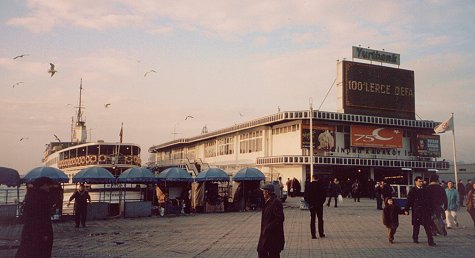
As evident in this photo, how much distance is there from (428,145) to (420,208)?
1582 inches

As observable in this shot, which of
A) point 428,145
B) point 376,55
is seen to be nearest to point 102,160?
point 376,55

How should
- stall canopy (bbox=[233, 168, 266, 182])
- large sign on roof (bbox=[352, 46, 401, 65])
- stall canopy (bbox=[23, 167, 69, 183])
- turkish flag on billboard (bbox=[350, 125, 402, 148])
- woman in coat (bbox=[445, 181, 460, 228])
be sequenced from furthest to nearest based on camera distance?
large sign on roof (bbox=[352, 46, 401, 65]) → turkish flag on billboard (bbox=[350, 125, 402, 148]) → stall canopy (bbox=[233, 168, 266, 182]) → stall canopy (bbox=[23, 167, 69, 183]) → woman in coat (bbox=[445, 181, 460, 228])

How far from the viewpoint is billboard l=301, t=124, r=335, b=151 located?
42.1 meters

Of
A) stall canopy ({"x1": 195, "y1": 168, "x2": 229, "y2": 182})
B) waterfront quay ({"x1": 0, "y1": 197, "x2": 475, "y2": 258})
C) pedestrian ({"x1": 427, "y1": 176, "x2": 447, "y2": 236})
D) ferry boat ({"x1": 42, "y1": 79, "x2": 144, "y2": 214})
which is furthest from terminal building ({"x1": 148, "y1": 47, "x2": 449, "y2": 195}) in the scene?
pedestrian ({"x1": 427, "y1": 176, "x2": 447, "y2": 236})

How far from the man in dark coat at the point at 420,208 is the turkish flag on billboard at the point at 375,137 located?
32.3m

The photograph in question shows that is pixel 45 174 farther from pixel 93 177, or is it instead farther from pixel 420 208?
pixel 420 208

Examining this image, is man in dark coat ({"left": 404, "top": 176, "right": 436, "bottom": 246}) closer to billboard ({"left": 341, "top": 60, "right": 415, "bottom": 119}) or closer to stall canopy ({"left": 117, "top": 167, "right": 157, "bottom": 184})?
stall canopy ({"left": 117, "top": 167, "right": 157, "bottom": 184})

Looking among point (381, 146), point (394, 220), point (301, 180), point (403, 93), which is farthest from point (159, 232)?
point (403, 93)

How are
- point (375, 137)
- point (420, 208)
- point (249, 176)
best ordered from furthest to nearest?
point (375, 137), point (249, 176), point (420, 208)

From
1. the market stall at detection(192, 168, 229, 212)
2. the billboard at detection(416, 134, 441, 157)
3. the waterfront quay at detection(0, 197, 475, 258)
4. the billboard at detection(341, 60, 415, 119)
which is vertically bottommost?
the waterfront quay at detection(0, 197, 475, 258)

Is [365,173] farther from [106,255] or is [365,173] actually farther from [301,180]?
[106,255]

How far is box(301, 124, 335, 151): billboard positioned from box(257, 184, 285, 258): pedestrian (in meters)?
35.2

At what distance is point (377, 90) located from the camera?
46875mm

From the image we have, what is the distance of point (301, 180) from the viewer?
1656 inches
